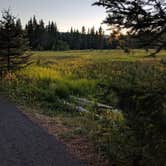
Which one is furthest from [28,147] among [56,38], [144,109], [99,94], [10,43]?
[56,38]

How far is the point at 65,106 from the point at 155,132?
374 inches

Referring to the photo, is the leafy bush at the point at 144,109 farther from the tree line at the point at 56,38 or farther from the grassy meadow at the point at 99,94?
the tree line at the point at 56,38

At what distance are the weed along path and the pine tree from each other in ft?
37.5

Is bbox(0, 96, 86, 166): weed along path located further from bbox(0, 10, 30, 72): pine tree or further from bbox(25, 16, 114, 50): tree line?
bbox(25, 16, 114, 50): tree line

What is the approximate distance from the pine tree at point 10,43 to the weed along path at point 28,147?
11.4 metres

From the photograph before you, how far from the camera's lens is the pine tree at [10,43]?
22.8 metres

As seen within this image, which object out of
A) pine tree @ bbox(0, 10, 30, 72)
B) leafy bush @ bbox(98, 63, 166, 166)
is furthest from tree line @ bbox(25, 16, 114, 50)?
leafy bush @ bbox(98, 63, 166, 166)

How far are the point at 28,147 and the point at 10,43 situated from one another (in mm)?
14855

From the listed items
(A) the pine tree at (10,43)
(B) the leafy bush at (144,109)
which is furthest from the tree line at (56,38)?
(B) the leafy bush at (144,109)

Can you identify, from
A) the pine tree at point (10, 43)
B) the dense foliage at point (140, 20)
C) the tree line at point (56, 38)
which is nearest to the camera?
the dense foliage at point (140, 20)

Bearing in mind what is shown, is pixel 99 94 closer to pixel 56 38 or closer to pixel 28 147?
pixel 28 147

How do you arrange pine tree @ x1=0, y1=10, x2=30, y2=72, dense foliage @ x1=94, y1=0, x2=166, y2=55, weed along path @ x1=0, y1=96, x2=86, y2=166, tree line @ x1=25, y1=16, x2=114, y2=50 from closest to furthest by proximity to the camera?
1. dense foliage @ x1=94, y1=0, x2=166, y2=55
2. weed along path @ x1=0, y1=96, x2=86, y2=166
3. pine tree @ x1=0, y1=10, x2=30, y2=72
4. tree line @ x1=25, y1=16, x2=114, y2=50

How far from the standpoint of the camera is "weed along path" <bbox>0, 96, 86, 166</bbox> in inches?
300

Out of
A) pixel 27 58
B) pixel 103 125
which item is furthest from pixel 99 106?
pixel 27 58
